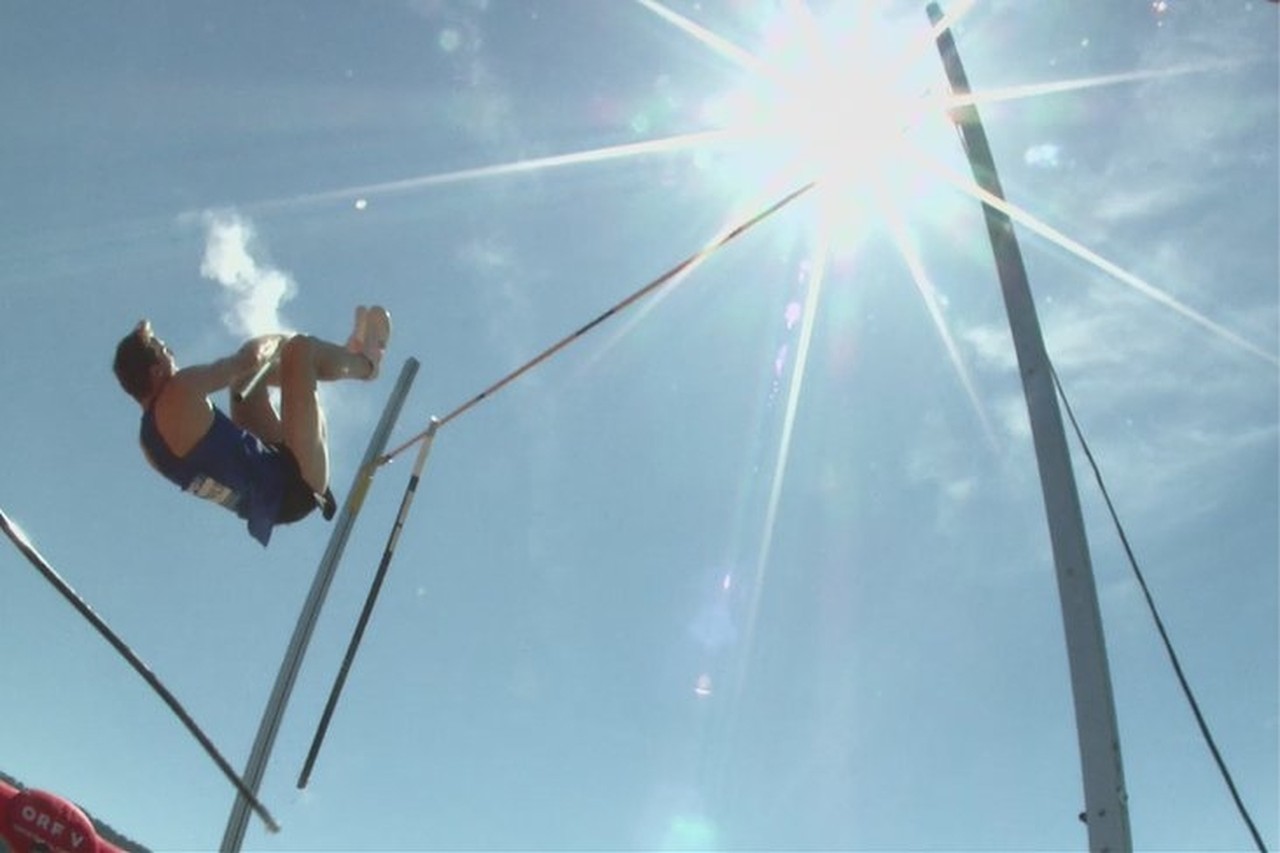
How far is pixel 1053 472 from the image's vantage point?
134 inches

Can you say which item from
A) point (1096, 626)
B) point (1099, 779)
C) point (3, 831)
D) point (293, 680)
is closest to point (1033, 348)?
point (1096, 626)

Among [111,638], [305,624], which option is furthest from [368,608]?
[111,638]

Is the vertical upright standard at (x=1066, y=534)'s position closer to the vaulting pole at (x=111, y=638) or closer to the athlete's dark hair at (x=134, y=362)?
the vaulting pole at (x=111, y=638)

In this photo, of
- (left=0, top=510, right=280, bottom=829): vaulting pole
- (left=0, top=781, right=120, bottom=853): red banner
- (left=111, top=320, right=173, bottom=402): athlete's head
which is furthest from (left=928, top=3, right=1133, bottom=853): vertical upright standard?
(left=0, top=781, right=120, bottom=853): red banner

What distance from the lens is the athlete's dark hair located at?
3633 mm

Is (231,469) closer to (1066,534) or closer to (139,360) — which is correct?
(139,360)

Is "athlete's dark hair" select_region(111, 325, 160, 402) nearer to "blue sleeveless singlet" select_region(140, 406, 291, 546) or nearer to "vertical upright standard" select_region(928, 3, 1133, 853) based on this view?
"blue sleeveless singlet" select_region(140, 406, 291, 546)

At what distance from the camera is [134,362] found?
3.66m

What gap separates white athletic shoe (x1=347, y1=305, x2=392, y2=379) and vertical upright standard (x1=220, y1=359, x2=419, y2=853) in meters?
0.97

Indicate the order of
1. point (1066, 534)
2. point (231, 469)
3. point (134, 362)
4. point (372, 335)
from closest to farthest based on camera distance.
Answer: point (1066, 534) < point (134, 362) < point (231, 469) < point (372, 335)

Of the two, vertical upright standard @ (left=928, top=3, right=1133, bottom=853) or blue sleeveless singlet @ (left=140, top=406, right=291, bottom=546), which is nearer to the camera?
vertical upright standard @ (left=928, top=3, right=1133, bottom=853)

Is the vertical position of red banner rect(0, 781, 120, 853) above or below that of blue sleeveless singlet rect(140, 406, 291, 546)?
below

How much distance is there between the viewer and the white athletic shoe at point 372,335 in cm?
422

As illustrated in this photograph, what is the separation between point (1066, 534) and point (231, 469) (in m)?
2.82
